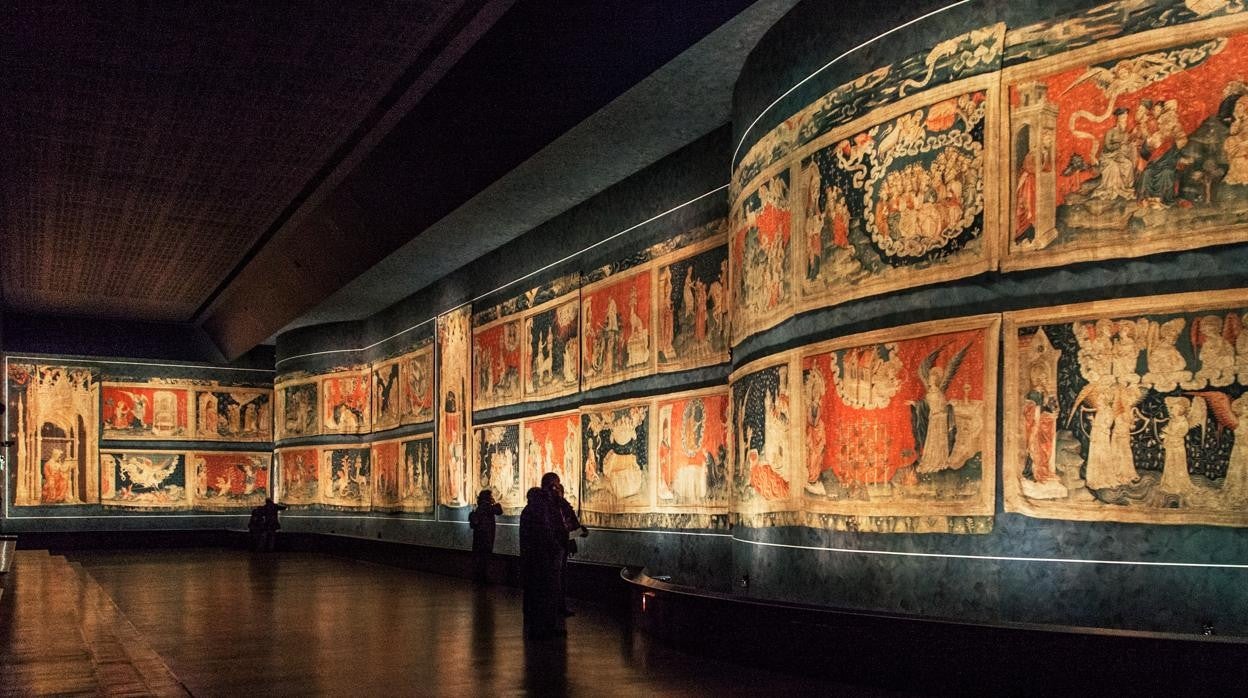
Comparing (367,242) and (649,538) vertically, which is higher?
(367,242)

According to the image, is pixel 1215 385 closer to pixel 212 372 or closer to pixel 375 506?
pixel 375 506

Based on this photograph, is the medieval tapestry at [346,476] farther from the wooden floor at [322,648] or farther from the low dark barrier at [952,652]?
the low dark barrier at [952,652]

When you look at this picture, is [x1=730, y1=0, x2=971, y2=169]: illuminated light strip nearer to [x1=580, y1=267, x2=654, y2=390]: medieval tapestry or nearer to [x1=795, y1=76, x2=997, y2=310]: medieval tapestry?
[x1=795, y1=76, x2=997, y2=310]: medieval tapestry

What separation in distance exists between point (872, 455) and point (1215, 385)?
9.60 feet

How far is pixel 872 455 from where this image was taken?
9883 millimetres

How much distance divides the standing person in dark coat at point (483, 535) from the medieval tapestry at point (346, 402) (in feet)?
36.9

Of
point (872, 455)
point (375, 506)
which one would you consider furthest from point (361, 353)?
point (872, 455)

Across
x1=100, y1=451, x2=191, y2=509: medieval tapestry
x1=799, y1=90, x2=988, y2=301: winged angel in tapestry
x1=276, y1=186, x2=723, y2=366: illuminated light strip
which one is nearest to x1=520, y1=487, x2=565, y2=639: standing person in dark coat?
x1=799, y1=90, x2=988, y2=301: winged angel in tapestry

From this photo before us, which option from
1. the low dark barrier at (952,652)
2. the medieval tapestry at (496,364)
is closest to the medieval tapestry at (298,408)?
the medieval tapestry at (496,364)

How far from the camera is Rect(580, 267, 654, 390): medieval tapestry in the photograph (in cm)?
1692

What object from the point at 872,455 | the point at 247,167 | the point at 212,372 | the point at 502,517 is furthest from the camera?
the point at 212,372

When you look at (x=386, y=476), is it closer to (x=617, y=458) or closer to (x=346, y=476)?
(x=346, y=476)

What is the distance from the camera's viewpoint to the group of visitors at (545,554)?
12.3 metres

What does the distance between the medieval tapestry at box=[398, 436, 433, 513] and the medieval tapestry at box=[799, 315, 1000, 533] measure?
55.1 feet
